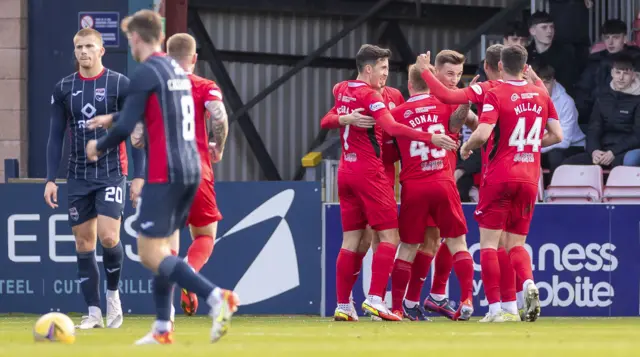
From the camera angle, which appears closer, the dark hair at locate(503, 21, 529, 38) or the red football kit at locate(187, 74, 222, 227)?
the red football kit at locate(187, 74, 222, 227)

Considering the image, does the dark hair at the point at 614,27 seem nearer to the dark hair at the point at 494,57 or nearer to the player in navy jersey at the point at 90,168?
the dark hair at the point at 494,57

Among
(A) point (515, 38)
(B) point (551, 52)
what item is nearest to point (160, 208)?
(A) point (515, 38)

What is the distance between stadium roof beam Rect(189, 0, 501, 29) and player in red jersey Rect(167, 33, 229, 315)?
9.29 metres

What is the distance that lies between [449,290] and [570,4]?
5850mm

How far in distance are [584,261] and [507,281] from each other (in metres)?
1.93

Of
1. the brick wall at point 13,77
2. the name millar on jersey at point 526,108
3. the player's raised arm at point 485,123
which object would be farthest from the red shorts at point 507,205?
the brick wall at point 13,77

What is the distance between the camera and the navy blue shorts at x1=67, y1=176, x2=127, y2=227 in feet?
34.2

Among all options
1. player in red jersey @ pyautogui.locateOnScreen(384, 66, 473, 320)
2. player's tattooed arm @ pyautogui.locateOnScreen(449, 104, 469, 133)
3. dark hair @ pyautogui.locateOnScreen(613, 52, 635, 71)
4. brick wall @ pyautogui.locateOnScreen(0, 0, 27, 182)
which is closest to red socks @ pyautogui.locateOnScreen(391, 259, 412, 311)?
player in red jersey @ pyautogui.locateOnScreen(384, 66, 473, 320)

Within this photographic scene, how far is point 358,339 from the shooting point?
848 cm

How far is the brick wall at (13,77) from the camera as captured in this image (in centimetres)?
1720

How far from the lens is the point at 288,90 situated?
20.3 metres

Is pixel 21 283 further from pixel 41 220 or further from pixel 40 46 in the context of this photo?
pixel 40 46

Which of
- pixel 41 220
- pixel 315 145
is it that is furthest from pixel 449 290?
pixel 315 145

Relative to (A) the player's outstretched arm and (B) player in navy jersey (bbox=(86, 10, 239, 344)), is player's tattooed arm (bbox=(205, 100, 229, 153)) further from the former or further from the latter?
(B) player in navy jersey (bbox=(86, 10, 239, 344))
